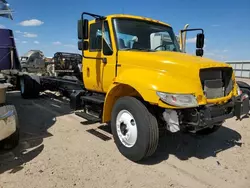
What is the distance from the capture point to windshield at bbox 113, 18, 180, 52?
4.64 meters

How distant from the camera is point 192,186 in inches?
130

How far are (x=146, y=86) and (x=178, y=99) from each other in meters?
0.50

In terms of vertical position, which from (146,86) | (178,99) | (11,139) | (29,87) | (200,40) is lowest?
(11,139)

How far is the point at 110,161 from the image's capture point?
397cm

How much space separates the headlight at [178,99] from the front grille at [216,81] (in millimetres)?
477

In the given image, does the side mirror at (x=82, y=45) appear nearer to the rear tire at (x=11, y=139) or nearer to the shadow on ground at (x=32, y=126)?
the rear tire at (x=11, y=139)

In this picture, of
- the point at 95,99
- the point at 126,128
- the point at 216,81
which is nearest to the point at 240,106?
the point at 216,81

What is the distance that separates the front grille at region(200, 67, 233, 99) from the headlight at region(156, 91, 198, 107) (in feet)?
1.57

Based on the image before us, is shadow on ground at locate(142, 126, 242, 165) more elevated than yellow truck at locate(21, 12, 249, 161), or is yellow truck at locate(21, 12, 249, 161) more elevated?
yellow truck at locate(21, 12, 249, 161)

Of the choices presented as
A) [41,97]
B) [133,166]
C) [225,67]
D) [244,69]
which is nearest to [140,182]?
[133,166]

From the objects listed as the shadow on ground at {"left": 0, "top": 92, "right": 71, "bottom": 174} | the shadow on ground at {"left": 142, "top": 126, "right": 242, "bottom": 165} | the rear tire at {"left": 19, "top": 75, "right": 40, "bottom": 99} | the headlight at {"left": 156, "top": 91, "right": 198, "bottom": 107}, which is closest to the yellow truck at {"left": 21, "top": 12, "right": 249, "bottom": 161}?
the headlight at {"left": 156, "top": 91, "right": 198, "bottom": 107}

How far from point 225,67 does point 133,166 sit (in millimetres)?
2235

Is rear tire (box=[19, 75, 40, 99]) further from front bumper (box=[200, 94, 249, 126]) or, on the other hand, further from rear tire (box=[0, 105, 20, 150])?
front bumper (box=[200, 94, 249, 126])

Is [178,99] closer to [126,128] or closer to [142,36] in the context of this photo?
[126,128]
